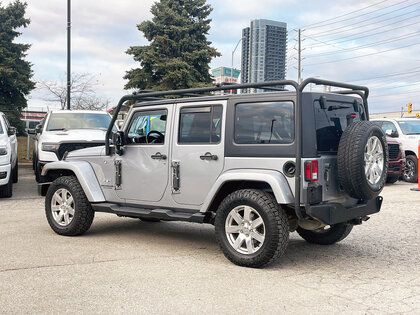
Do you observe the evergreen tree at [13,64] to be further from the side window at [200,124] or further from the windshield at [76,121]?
the side window at [200,124]

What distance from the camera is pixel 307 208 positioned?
4836 mm

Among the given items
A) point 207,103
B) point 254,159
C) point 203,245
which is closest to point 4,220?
point 203,245

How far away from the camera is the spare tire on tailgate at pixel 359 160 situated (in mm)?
4961

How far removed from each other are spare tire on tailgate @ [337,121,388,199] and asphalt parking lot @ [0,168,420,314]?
0.87 m

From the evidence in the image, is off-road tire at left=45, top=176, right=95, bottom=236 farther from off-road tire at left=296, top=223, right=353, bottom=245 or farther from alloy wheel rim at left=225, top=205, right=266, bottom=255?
off-road tire at left=296, top=223, right=353, bottom=245

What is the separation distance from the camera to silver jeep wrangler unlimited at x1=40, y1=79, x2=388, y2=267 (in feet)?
16.3

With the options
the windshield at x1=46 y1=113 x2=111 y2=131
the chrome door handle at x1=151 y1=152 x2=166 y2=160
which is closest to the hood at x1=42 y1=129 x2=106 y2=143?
the windshield at x1=46 y1=113 x2=111 y2=131

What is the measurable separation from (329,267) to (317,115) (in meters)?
1.65

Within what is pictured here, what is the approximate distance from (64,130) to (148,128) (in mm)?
5892

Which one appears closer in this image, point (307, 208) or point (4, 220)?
point (307, 208)

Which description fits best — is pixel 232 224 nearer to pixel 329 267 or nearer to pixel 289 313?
pixel 329 267

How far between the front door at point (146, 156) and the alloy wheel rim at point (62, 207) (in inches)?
31.1

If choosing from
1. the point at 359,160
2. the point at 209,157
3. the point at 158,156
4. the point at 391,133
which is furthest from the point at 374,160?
the point at 391,133

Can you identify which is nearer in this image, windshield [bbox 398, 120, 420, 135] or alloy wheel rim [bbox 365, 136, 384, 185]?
alloy wheel rim [bbox 365, 136, 384, 185]
